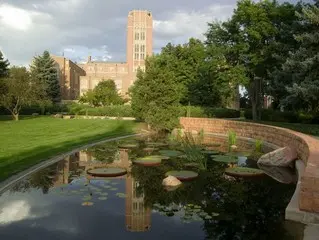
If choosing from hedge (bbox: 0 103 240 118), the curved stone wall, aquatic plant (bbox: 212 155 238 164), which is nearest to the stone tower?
hedge (bbox: 0 103 240 118)

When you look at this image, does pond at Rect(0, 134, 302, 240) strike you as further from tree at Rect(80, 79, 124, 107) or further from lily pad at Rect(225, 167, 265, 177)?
tree at Rect(80, 79, 124, 107)

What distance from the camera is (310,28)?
882 inches

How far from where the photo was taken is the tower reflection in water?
674cm

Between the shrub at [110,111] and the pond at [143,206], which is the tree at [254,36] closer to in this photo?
the shrub at [110,111]

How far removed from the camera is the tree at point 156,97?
23469mm

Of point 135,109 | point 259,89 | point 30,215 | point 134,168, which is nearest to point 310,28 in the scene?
point 259,89

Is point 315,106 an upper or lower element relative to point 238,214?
upper

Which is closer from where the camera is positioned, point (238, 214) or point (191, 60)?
point (238, 214)

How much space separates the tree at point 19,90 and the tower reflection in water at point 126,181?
23.7m

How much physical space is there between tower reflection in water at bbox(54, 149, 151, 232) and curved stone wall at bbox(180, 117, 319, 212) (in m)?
3.23

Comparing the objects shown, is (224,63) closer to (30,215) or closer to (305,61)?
(305,61)

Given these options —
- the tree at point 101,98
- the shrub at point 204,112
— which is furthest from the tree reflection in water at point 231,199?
the tree at point 101,98

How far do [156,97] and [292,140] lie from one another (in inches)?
475

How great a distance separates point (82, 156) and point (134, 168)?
11.1ft
